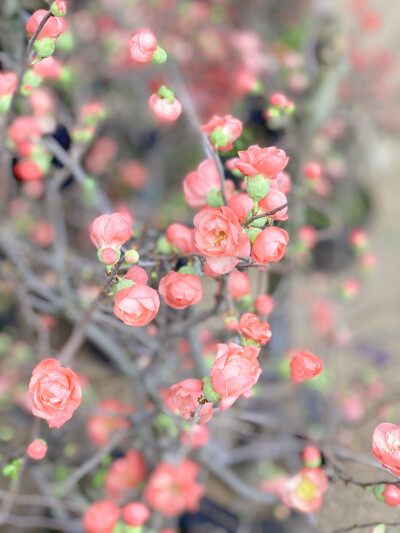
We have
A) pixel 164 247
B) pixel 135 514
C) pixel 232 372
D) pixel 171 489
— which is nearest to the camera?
pixel 232 372

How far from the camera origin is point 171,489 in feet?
2.45

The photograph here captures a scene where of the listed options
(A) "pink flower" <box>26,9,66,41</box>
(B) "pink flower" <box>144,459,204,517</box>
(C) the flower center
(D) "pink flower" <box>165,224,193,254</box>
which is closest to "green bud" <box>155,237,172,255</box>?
(D) "pink flower" <box>165,224,193,254</box>

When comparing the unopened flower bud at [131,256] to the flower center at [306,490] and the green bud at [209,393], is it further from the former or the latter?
the flower center at [306,490]

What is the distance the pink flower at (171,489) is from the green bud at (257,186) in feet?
1.80

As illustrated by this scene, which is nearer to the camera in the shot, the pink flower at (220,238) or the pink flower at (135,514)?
the pink flower at (220,238)

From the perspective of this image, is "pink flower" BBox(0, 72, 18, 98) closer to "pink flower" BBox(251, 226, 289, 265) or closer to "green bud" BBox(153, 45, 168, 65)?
"green bud" BBox(153, 45, 168, 65)

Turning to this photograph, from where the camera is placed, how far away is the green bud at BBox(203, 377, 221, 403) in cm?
39

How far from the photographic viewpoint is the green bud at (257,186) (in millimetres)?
383

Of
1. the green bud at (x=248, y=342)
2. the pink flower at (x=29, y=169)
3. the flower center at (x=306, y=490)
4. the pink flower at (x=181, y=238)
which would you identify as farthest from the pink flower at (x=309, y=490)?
the pink flower at (x=29, y=169)

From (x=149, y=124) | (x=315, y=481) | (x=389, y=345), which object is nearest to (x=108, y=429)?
(x=315, y=481)

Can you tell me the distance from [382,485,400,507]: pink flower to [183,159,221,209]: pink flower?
0.33 meters

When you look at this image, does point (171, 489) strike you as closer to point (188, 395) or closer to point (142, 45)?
point (188, 395)

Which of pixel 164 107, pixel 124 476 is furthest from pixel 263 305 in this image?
Answer: pixel 124 476

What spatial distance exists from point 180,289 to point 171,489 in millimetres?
485
